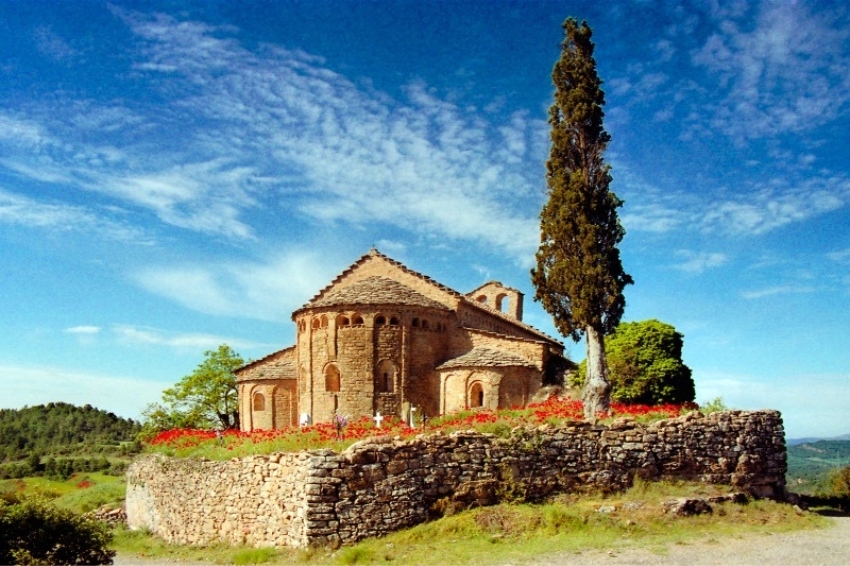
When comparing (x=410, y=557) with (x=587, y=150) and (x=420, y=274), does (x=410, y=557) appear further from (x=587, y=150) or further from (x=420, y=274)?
(x=420, y=274)

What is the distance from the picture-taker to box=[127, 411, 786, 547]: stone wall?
15.0m

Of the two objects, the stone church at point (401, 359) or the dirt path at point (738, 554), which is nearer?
the dirt path at point (738, 554)

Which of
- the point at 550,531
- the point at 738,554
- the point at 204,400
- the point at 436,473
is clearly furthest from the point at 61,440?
the point at 738,554

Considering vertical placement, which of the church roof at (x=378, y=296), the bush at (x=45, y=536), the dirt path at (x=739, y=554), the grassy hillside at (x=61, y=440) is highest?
the church roof at (x=378, y=296)

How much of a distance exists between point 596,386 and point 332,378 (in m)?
12.5

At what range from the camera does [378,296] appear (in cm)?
2948

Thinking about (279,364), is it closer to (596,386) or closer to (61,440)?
(596,386)

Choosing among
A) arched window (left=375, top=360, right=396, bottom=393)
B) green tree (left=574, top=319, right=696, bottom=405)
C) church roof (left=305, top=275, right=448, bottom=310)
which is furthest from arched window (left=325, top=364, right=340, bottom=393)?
green tree (left=574, top=319, right=696, bottom=405)

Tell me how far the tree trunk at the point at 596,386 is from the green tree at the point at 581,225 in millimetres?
30

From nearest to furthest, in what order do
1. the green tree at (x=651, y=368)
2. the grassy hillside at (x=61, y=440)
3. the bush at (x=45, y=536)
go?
the bush at (x=45, y=536)
the green tree at (x=651, y=368)
the grassy hillside at (x=61, y=440)

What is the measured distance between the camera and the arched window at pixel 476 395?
1133 inches

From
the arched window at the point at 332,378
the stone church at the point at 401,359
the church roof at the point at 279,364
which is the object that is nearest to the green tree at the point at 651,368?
the stone church at the point at 401,359

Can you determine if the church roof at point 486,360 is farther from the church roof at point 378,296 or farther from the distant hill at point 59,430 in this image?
the distant hill at point 59,430

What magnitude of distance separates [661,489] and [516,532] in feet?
15.0
